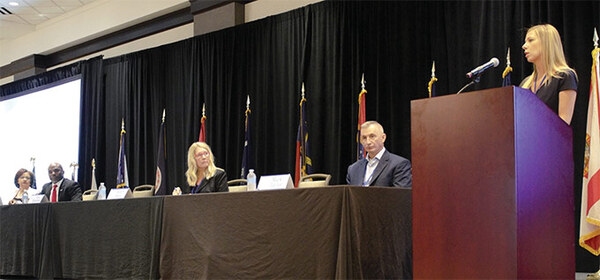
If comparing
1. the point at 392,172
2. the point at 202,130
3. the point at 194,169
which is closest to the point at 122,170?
the point at 202,130

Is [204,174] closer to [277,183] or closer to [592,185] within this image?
[277,183]

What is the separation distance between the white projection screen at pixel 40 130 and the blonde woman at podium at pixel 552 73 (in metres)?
8.32

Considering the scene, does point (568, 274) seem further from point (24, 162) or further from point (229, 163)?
point (24, 162)

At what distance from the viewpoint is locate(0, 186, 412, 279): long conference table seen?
294 cm

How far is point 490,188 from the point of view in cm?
→ 214

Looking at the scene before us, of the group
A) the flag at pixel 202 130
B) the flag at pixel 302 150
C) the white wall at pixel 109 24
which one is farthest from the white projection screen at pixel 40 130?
the flag at pixel 302 150

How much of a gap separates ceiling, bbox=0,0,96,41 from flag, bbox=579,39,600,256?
25.8 feet

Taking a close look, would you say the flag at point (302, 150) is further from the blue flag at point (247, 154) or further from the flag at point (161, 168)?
the flag at point (161, 168)

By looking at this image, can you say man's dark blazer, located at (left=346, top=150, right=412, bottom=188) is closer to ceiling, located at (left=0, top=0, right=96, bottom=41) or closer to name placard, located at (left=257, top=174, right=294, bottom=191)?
name placard, located at (left=257, top=174, right=294, bottom=191)

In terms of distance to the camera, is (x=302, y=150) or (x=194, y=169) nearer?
(x=194, y=169)

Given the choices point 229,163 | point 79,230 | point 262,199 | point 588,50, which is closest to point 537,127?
point 262,199

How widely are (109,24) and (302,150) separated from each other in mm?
4587

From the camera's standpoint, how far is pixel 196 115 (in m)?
8.09

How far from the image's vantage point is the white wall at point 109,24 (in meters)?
7.84
